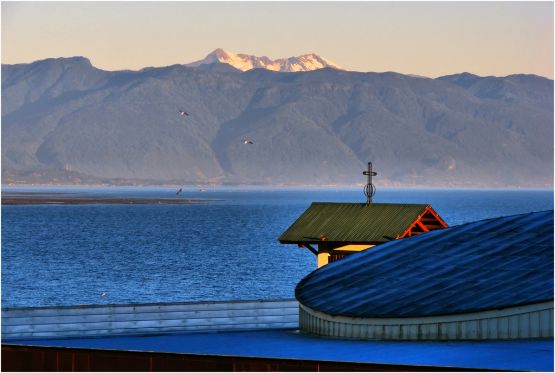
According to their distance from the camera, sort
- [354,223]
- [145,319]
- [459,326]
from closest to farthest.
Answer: [459,326]
[145,319]
[354,223]

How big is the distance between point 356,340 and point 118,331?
7180mm

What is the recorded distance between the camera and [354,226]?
184 feet

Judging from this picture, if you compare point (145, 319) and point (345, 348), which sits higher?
point (145, 319)

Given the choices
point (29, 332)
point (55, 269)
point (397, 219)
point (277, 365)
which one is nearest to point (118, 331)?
point (29, 332)

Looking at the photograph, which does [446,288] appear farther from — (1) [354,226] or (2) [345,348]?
(1) [354,226]

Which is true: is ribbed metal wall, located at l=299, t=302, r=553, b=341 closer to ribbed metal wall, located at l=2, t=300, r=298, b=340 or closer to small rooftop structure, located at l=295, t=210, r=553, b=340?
small rooftop structure, located at l=295, t=210, r=553, b=340

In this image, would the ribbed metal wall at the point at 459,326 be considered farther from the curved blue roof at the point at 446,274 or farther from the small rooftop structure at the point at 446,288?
the curved blue roof at the point at 446,274

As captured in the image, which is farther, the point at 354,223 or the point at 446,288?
the point at 354,223

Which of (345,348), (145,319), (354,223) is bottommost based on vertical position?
(345,348)

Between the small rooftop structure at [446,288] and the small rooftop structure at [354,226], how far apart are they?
10416 mm

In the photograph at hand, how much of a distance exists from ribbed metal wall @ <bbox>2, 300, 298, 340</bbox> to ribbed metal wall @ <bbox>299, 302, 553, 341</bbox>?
2.80m

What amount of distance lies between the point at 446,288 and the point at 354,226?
19.9 meters

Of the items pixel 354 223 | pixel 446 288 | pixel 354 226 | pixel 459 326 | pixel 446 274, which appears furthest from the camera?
pixel 354 223

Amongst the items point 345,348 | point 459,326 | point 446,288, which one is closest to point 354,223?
point 446,288
